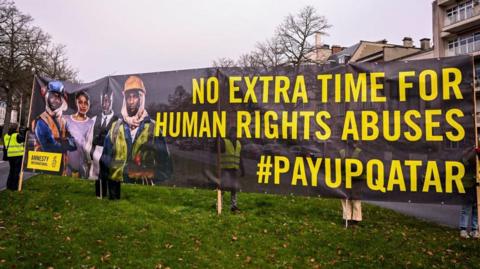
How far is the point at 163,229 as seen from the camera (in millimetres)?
6031

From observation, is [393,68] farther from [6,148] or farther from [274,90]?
[6,148]

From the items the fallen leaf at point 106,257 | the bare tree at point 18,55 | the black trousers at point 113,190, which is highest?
the bare tree at point 18,55

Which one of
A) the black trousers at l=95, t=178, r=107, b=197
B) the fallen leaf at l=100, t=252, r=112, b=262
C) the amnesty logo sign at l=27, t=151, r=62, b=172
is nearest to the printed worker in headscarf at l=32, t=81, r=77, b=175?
the amnesty logo sign at l=27, t=151, r=62, b=172

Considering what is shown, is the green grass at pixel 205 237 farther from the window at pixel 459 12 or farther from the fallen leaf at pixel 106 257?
the window at pixel 459 12

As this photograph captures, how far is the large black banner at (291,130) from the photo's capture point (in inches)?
232

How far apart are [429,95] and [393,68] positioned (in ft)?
2.45

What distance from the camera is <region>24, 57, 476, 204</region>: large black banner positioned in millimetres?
5891

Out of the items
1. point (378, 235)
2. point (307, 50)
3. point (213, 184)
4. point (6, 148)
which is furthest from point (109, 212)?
point (307, 50)

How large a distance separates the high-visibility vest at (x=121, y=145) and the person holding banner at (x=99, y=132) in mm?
211

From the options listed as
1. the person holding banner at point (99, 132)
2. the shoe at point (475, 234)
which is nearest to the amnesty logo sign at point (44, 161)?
Answer: the person holding banner at point (99, 132)

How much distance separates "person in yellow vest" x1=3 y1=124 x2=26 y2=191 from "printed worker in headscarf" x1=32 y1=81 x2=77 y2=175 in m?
0.58

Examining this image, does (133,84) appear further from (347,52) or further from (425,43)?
(347,52)

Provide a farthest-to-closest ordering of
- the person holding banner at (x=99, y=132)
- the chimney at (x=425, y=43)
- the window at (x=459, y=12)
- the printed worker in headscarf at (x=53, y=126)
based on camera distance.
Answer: the chimney at (x=425, y=43), the window at (x=459, y=12), the printed worker in headscarf at (x=53, y=126), the person holding banner at (x=99, y=132)

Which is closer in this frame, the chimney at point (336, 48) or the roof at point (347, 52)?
the roof at point (347, 52)
